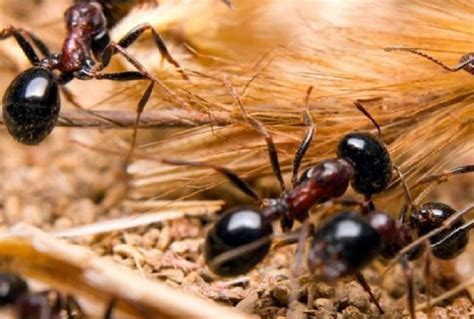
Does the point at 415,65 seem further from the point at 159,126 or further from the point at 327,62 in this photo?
the point at 159,126

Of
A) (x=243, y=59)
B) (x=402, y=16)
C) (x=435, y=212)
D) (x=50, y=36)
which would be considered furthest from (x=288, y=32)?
(x=50, y=36)

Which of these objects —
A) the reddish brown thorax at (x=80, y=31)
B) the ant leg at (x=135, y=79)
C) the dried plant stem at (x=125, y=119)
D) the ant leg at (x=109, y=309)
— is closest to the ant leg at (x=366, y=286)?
the ant leg at (x=109, y=309)

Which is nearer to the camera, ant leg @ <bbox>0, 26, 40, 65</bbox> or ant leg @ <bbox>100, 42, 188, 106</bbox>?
ant leg @ <bbox>100, 42, 188, 106</bbox>

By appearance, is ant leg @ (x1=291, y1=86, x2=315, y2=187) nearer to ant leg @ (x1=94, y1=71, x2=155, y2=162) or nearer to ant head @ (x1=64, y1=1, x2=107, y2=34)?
ant leg @ (x1=94, y1=71, x2=155, y2=162)

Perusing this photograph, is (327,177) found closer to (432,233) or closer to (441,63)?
(432,233)

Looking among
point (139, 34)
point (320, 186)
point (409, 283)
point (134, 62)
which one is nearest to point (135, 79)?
point (134, 62)

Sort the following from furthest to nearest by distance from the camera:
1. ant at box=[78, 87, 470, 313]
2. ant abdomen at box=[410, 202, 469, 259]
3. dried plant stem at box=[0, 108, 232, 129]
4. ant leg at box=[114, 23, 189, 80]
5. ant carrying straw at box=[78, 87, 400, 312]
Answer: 1. ant leg at box=[114, 23, 189, 80]
2. dried plant stem at box=[0, 108, 232, 129]
3. ant abdomen at box=[410, 202, 469, 259]
4. ant carrying straw at box=[78, 87, 400, 312]
5. ant at box=[78, 87, 470, 313]

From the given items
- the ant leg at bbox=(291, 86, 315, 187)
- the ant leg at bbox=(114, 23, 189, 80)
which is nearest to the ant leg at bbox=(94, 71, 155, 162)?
the ant leg at bbox=(114, 23, 189, 80)
